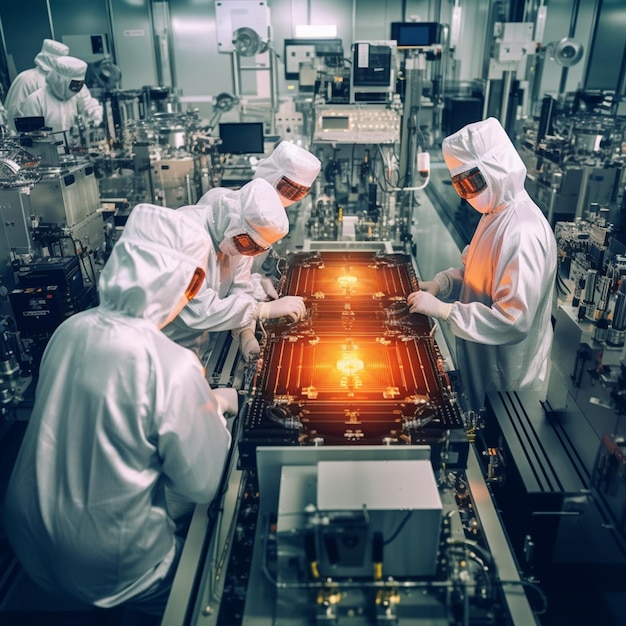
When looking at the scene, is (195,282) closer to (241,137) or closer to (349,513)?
(349,513)

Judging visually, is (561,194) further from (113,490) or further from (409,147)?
(113,490)

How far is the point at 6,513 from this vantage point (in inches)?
67.2

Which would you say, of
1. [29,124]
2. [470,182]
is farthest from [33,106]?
[470,182]

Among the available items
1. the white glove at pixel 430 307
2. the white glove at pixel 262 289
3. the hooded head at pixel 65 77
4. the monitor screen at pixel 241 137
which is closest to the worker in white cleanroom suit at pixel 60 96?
the hooded head at pixel 65 77

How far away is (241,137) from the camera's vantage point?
5.54 m

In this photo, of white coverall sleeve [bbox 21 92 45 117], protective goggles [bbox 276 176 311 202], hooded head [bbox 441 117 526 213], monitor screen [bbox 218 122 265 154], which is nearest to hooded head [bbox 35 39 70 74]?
white coverall sleeve [bbox 21 92 45 117]

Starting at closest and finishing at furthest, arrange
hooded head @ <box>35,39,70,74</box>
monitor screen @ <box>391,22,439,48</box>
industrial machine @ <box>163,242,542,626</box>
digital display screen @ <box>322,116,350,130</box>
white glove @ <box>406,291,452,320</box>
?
1. industrial machine @ <box>163,242,542,626</box>
2. white glove @ <box>406,291,452,320</box>
3. monitor screen @ <box>391,22,439,48</box>
4. digital display screen @ <box>322,116,350,130</box>
5. hooded head @ <box>35,39,70,74</box>

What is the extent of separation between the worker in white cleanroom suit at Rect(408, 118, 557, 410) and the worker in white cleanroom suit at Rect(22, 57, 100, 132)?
15.1ft

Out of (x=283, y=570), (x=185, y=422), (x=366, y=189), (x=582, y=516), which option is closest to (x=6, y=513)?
(x=185, y=422)

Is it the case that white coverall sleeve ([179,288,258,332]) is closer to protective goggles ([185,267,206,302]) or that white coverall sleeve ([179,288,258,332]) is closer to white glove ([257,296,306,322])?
white glove ([257,296,306,322])

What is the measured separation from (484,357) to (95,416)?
1821 millimetres

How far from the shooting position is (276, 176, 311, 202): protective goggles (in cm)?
335

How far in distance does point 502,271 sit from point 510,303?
0.16 m

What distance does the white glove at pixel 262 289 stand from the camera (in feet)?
9.77
